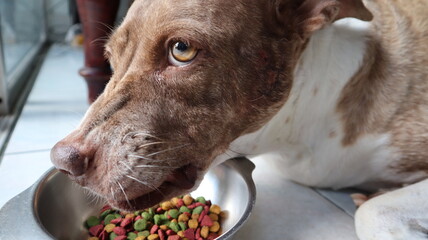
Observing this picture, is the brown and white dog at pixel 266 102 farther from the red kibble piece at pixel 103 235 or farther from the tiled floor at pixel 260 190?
the red kibble piece at pixel 103 235

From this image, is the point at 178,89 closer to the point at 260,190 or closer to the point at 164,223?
the point at 164,223

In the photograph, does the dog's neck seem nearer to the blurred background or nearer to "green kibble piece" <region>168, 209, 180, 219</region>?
"green kibble piece" <region>168, 209, 180, 219</region>

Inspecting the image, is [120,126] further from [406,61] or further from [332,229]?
[406,61]

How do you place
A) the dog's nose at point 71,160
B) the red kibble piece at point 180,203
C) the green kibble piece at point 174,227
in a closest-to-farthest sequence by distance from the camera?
the dog's nose at point 71,160, the green kibble piece at point 174,227, the red kibble piece at point 180,203

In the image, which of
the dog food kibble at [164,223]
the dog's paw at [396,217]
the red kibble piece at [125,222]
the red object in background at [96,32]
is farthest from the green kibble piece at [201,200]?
the red object in background at [96,32]

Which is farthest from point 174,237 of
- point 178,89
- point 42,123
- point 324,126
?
point 42,123

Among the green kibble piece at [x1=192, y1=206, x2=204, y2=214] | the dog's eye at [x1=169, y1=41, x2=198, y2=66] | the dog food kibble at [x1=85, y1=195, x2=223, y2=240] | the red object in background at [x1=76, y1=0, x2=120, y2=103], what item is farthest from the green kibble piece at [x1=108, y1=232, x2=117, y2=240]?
the red object in background at [x1=76, y1=0, x2=120, y2=103]
